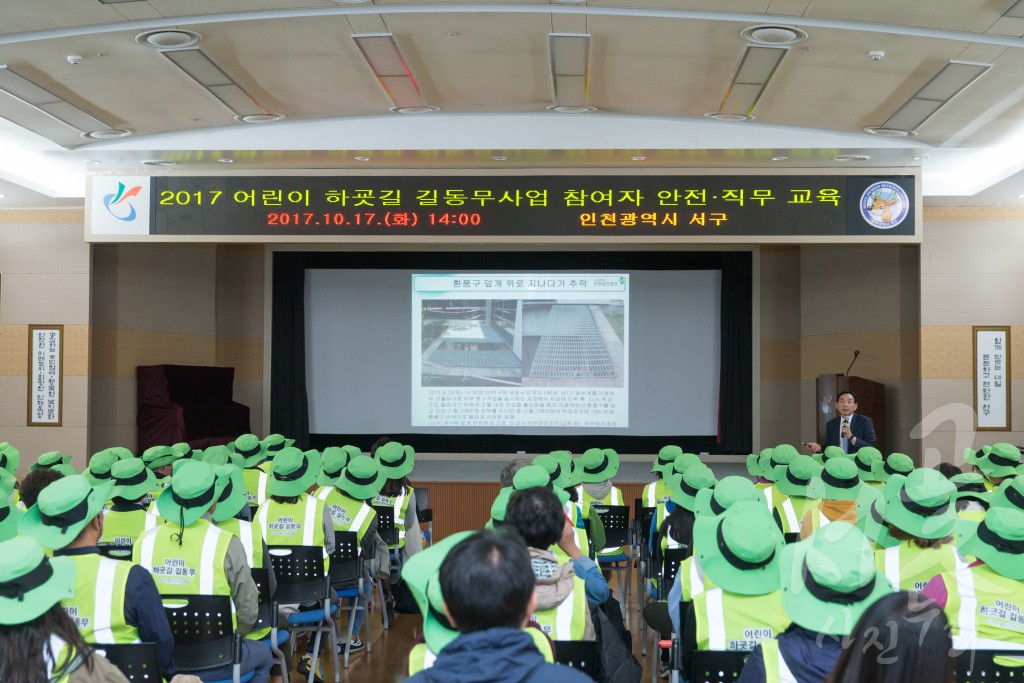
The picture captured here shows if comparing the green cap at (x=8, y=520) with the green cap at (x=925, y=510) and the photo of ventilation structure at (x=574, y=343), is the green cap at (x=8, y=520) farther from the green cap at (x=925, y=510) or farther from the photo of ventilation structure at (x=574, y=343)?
the photo of ventilation structure at (x=574, y=343)

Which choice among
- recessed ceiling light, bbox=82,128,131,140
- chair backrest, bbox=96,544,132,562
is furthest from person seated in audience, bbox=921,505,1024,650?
recessed ceiling light, bbox=82,128,131,140

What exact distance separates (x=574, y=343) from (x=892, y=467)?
612cm

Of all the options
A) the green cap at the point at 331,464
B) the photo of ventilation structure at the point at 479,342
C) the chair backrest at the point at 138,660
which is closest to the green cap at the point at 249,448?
the green cap at the point at 331,464

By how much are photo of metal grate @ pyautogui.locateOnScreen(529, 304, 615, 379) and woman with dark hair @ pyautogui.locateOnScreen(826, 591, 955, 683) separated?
33.8 feet

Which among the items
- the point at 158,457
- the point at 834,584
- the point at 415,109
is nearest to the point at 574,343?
the point at 415,109

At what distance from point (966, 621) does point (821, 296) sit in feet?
30.1

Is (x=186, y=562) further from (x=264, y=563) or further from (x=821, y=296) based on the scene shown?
(x=821, y=296)

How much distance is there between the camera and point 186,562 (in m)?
3.56

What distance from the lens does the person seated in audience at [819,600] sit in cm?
198

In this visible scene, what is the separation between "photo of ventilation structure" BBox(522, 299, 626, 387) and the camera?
11859 millimetres

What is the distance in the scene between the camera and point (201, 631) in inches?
135

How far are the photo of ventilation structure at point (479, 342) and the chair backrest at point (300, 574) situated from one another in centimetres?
741

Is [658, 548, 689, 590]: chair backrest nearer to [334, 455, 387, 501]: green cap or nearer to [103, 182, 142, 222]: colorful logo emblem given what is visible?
[334, 455, 387, 501]: green cap

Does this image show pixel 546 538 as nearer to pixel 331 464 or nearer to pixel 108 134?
pixel 331 464
